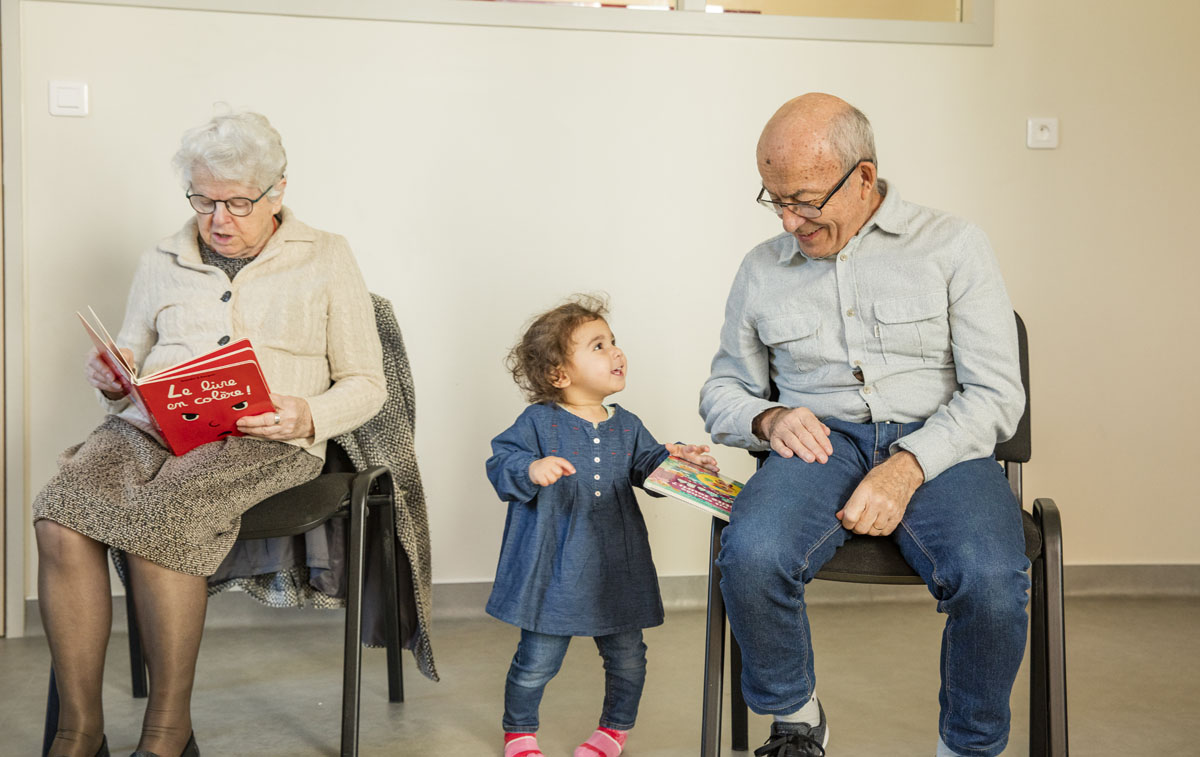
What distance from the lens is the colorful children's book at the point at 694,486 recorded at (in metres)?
1.68

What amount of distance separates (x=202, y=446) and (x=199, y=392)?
0.15 meters

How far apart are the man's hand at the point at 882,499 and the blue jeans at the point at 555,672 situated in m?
0.51

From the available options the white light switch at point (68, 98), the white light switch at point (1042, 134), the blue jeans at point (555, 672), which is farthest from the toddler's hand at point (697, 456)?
the white light switch at point (68, 98)

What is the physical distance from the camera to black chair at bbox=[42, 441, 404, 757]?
179 centimetres

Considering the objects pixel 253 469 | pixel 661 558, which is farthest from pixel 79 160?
pixel 661 558

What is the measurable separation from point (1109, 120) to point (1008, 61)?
340 millimetres

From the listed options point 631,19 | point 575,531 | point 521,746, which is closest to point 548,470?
point 575,531

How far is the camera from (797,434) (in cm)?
173

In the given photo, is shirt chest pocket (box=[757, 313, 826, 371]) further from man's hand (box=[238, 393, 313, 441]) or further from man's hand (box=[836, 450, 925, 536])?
man's hand (box=[238, 393, 313, 441])

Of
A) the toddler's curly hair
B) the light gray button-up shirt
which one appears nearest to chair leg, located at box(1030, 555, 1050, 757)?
the light gray button-up shirt

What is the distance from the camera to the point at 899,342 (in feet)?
5.78

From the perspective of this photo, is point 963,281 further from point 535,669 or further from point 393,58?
point 393,58

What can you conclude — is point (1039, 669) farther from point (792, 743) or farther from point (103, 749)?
point (103, 749)

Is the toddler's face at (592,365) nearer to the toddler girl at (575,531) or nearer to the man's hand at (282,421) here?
the toddler girl at (575,531)
